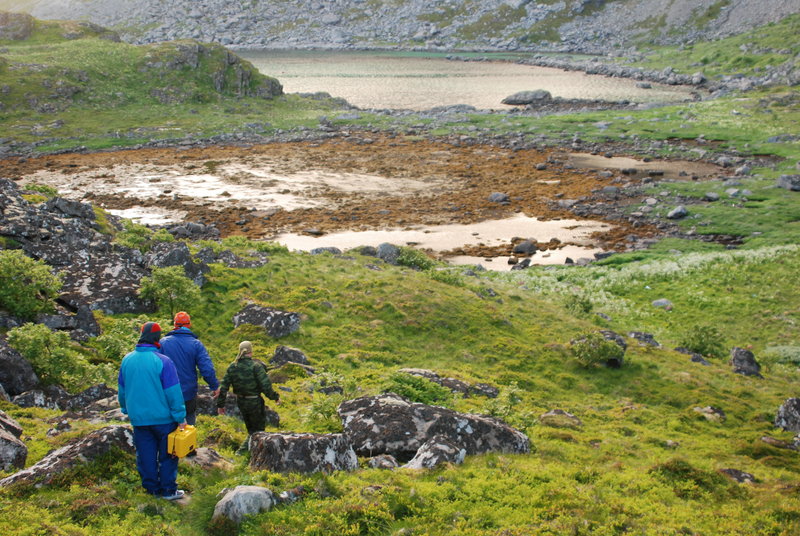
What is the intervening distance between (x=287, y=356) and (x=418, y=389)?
17.8 ft

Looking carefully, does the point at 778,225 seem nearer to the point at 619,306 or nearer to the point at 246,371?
the point at 619,306

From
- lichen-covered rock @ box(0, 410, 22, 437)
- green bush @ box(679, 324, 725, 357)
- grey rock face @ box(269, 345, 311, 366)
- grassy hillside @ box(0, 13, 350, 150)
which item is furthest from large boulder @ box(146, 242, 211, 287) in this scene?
grassy hillside @ box(0, 13, 350, 150)

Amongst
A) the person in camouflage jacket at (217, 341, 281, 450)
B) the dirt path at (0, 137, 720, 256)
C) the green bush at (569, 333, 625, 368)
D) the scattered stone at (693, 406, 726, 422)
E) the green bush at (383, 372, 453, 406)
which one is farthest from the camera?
the dirt path at (0, 137, 720, 256)

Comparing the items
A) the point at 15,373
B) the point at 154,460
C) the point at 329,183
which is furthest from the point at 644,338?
the point at 329,183

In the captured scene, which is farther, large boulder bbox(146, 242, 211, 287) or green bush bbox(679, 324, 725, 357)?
green bush bbox(679, 324, 725, 357)

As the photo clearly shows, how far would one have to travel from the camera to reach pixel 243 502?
9.88m

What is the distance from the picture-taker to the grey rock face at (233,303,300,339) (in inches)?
889

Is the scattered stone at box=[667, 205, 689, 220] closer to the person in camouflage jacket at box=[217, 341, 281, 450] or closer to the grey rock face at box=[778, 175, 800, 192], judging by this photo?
the grey rock face at box=[778, 175, 800, 192]

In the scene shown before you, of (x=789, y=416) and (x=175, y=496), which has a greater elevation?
(x=175, y=496)

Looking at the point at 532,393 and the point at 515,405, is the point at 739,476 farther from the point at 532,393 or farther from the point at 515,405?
the point at 532,393

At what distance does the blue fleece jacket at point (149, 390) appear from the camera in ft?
33.2

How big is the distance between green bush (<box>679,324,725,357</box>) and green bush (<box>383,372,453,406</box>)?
15.6m

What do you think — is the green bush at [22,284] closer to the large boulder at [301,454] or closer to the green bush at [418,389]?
the large boulder at [301,454]

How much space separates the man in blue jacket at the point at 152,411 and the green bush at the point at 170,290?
40.9ft
